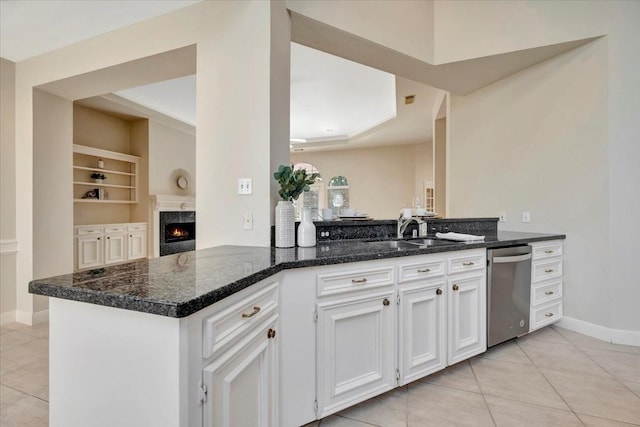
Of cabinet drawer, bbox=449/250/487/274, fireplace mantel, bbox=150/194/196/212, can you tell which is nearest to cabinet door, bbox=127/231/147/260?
fireplace mantel, bbox=150/194/196/212

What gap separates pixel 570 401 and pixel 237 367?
200 centimetres

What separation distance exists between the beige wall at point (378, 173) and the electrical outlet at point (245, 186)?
6446 millimetres

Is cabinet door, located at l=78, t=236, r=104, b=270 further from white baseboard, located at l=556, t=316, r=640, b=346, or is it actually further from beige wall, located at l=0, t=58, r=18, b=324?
white baseboard, located at l=556, t=316, r=640, b=346

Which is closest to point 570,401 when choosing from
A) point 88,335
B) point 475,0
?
point 88,335

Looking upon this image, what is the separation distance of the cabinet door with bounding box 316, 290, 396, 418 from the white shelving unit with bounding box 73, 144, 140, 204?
4.65 meters

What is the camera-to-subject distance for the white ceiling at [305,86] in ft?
8.18

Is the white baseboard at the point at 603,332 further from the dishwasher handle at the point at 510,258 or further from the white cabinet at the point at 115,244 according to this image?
the white cabinet at the point at 115,244

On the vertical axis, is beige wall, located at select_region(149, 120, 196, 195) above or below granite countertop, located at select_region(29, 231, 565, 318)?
above

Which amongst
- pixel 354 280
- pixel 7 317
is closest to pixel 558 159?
pixel 354 280

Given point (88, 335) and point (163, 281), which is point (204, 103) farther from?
point (88, 335)

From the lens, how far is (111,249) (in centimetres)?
494

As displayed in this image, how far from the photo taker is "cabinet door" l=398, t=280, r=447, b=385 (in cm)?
186

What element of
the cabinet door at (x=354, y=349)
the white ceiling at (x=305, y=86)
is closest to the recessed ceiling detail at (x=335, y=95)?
the white ceiling at (x=305, y=86)

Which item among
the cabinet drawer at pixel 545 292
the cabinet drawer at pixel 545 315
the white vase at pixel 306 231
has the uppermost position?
the white vase at pixel 306 231
